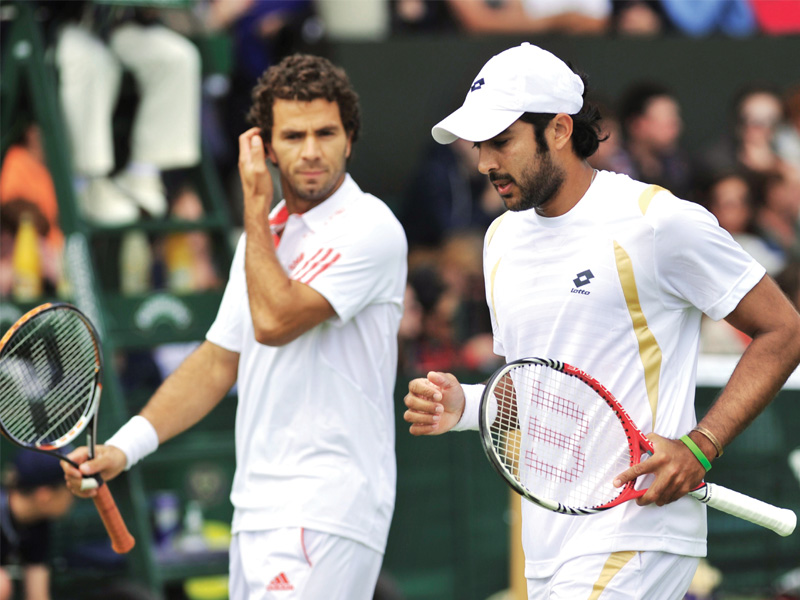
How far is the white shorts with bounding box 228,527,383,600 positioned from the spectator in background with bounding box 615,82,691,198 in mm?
6036

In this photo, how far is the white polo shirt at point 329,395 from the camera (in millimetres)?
4262

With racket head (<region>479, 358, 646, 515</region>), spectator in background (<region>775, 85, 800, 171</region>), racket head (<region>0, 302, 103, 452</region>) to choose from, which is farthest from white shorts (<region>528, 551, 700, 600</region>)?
spectator in background (<region>775, 85, 800, 171</region>)

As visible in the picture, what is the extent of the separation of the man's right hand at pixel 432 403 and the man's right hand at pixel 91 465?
3.82 ft

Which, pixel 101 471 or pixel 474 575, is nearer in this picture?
pixel 101 471

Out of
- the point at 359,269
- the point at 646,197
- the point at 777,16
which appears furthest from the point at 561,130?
the point at 777,16

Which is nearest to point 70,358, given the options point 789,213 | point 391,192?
point 391,192

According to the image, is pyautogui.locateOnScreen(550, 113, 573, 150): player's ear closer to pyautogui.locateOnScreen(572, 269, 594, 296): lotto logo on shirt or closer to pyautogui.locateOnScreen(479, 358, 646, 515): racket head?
pyautogui.locateOnScreen(572, 269, 594, 296): lotto logo on shirt

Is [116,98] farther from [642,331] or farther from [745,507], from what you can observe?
[745,507]

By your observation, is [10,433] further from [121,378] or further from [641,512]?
[121,378]

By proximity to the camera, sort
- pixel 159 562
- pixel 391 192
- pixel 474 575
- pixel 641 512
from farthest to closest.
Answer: pixel 391 192, pixel 474 575, pixel 159 562, pixel 641 512

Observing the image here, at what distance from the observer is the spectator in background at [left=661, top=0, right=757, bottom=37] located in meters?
10.9

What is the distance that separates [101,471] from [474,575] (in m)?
3.69

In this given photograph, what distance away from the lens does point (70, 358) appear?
456 cm

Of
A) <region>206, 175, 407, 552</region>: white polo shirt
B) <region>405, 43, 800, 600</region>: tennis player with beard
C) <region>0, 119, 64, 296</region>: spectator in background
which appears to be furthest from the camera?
<region>0, 119, 64, 296</region>: spectator in background
